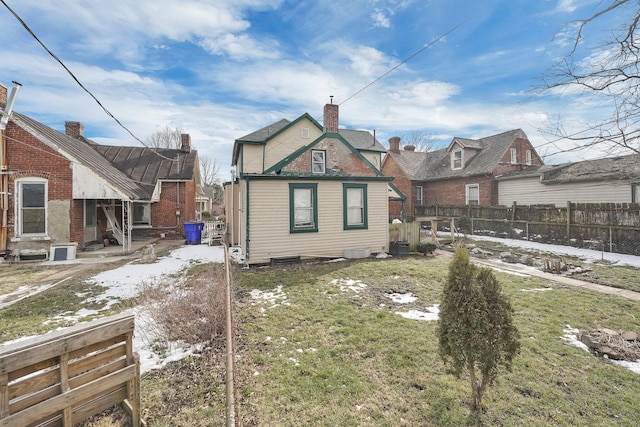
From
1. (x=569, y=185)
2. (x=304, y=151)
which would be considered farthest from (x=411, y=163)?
(x=304, y=151)

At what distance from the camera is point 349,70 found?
37.7 ft

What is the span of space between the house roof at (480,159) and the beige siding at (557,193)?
183 cm

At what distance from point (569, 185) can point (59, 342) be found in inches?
887

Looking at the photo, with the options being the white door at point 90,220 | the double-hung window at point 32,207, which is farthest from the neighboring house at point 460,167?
the double-hung window at point 32,207

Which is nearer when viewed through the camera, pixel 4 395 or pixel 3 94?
Answer: pixel 4 395

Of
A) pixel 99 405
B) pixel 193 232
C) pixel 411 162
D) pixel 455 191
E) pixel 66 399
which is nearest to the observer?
pixel 66 399

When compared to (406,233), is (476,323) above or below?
below

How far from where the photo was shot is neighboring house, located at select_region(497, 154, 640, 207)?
14711 mm

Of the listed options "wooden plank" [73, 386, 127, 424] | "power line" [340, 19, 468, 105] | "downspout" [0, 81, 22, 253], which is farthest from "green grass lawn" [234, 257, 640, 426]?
"downspout" [0, 81, 22, 253]

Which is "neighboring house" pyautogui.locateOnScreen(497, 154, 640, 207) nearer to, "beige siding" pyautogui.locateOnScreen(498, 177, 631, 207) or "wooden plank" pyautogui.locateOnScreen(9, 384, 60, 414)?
"beige siding" pyautogui.locateOnScreen(498, 177, 631, 207)

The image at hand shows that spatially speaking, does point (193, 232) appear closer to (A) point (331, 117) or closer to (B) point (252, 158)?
(B) point (252, 158)

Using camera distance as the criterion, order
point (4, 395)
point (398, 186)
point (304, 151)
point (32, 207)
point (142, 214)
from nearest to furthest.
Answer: point (4, 395) → point (304, 151) → point (32, 207) → point (142, 214) → point (398, 186)

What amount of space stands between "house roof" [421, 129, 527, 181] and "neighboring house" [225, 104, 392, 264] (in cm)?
1351

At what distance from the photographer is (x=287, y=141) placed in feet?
57.2
